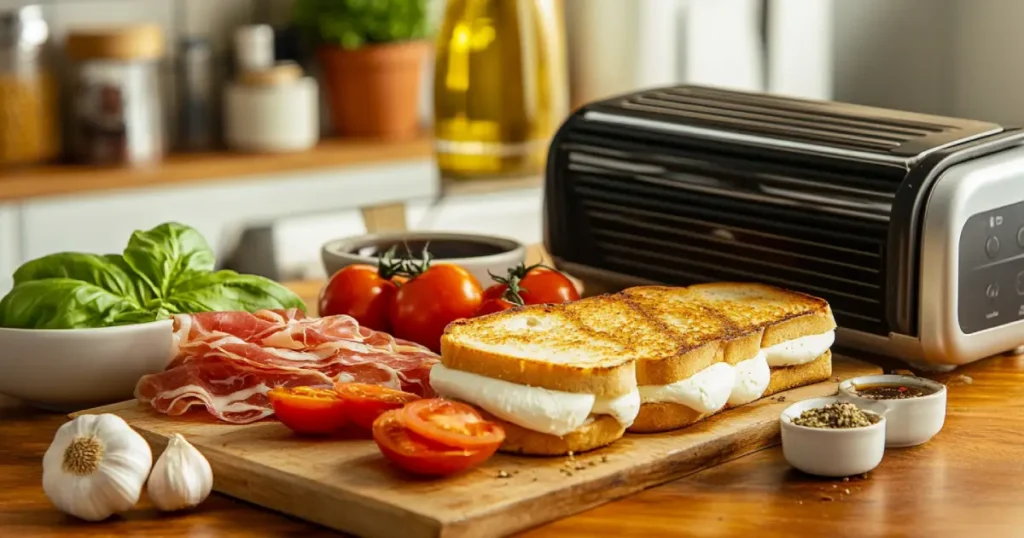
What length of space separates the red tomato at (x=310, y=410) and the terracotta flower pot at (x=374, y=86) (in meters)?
2.49

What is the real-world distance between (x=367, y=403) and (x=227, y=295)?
1.30ft

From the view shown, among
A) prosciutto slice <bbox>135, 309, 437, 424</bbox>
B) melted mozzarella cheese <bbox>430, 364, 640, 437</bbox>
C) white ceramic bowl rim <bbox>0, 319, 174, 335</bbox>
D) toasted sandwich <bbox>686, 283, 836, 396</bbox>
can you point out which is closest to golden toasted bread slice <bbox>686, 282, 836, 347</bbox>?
toasted sandwich <bbox>686, 283, 836, 396</bbox>

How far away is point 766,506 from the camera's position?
1267 millimetres

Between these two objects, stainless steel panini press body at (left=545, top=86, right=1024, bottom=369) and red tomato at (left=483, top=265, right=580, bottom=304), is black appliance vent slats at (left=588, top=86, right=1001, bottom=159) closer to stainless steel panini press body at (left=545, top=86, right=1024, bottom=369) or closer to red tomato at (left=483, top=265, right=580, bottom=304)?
stainless steel panini press body at (left=545, top=86, right=1024, bottom=369)

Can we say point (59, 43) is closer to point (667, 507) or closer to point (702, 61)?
point (702, 61)

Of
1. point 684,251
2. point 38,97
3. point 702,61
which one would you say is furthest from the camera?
point 702,61

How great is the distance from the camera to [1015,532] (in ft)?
3.96

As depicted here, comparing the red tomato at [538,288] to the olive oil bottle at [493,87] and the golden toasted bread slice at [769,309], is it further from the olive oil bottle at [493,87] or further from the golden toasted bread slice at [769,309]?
the olive oil bottle at [493,87]

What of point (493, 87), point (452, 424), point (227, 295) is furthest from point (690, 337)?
point (493, 87)

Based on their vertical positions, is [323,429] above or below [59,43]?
below

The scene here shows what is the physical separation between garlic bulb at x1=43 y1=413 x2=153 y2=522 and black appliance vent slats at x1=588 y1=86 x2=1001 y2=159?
88cm

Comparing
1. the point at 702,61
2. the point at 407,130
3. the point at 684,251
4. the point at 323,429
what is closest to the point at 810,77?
the point at 702,61

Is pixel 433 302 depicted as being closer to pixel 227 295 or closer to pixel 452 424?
pixel 227 295

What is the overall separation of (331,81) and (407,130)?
0.24 m
